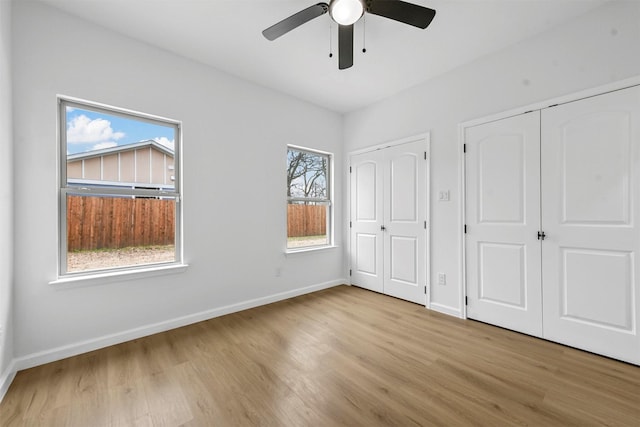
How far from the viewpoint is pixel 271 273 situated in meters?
3.48

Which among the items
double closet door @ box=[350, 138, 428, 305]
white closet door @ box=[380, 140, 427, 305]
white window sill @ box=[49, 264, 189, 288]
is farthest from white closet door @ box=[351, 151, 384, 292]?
white window sill @ box=[49, 264, 189, 288]

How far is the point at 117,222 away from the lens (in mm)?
2504

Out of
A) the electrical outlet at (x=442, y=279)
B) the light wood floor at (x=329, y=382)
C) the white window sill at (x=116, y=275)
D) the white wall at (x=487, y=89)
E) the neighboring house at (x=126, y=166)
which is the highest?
the white wall at (x=487, y=89)

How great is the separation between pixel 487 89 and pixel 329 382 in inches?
124

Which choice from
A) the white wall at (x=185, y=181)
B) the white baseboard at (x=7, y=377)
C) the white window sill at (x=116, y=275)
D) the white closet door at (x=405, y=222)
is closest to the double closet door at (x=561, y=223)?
the white closet door at (x=405, y=222)

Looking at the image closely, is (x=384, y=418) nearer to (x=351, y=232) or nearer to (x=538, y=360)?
(x=538, y=360)

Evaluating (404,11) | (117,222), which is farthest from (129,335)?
(404,11)

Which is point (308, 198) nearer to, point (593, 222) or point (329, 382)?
point (329, 382)

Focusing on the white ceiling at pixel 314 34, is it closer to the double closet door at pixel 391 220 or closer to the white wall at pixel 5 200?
the white wall at pixel 5 200

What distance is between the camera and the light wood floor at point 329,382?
1.54 meters

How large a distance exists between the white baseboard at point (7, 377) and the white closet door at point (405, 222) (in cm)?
363

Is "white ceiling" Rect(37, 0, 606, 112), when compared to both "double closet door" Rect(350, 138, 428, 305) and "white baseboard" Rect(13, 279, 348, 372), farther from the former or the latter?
"white baseboard" Rect(13, 279, 348, 372)

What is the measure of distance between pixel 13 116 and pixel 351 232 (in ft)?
12.3

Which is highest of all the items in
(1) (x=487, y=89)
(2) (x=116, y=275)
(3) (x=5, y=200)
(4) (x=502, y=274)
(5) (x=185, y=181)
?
(1) (x=487, y=89)
